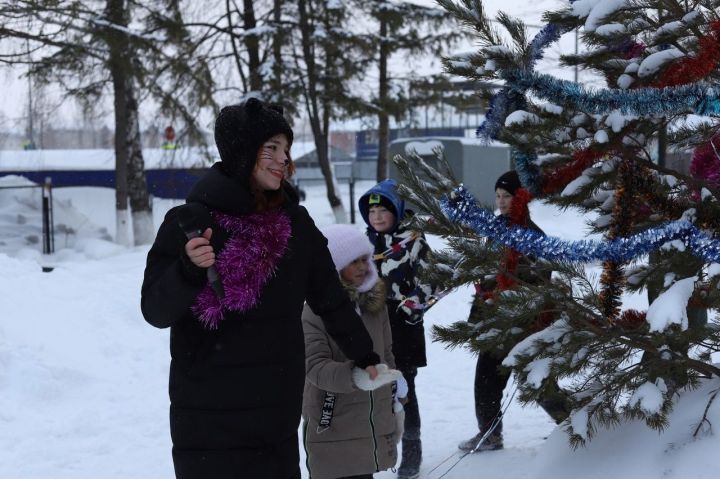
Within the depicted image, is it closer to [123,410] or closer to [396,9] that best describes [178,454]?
[123,410]

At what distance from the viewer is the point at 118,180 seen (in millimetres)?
15734

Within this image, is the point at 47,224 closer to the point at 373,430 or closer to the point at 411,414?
the point at 411,414

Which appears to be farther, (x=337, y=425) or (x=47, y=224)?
(x=47, y=224)

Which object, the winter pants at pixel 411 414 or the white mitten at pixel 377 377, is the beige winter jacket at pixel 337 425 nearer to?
the white mitten at pixel 377 377

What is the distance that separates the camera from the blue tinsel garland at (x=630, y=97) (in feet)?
8.71

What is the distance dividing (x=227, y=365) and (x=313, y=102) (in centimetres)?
1332

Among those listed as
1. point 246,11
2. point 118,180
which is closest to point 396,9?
point 246,11

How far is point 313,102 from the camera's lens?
15594 millimetres

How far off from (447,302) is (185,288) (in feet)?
27.1

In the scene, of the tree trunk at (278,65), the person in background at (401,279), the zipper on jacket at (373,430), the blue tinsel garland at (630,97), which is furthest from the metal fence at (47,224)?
the blue tinsel garland at (630,97)

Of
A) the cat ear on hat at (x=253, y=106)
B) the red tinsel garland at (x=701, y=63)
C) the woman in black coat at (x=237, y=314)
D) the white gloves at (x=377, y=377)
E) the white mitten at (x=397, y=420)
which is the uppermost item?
the red tinsel garland at (x=701, y=63)

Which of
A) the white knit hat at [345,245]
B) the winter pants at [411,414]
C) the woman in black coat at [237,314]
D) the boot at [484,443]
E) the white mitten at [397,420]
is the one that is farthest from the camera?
the boot at [484,443]

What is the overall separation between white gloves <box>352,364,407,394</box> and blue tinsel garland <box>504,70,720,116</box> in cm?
116

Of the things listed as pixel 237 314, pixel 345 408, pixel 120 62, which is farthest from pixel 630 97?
pixel 120 62
